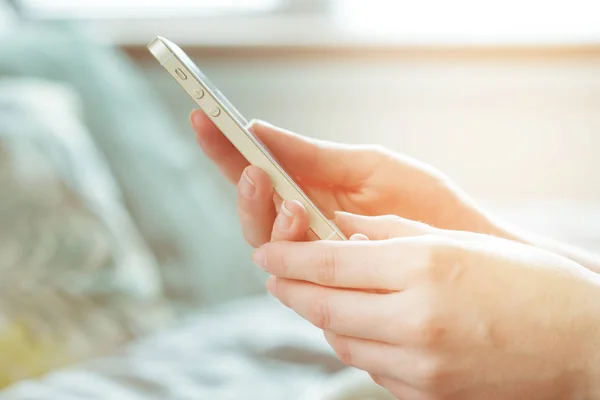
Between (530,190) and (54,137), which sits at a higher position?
(54,137)

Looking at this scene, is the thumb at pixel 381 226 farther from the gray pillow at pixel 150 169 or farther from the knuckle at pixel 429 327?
the gray pillow at pixel 150 169

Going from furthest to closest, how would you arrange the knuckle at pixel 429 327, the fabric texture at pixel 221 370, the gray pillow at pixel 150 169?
the gray pillow at pixel 150 169
the fabric texture at pixel 221 370
the knuckle at pixel 429 327

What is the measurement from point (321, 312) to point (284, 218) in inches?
2.4

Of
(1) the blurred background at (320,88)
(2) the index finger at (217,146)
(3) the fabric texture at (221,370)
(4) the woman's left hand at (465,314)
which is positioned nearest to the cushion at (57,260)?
(3) the fabric texture at (221,370)

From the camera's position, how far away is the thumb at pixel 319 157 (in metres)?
0.57

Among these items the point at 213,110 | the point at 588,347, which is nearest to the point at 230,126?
the point at 213,110

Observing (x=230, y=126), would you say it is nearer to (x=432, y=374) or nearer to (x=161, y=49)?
(x=161, y=49)

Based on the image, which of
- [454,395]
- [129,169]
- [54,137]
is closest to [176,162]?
[129,169]

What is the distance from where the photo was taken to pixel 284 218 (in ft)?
1.53

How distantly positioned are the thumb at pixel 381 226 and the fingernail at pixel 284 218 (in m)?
0.04

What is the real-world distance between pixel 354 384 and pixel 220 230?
731 millimetres

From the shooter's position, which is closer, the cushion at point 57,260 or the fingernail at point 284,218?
the fingernail at point 284,218

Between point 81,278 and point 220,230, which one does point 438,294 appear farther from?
point 220,230

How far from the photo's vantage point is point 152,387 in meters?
0.66
